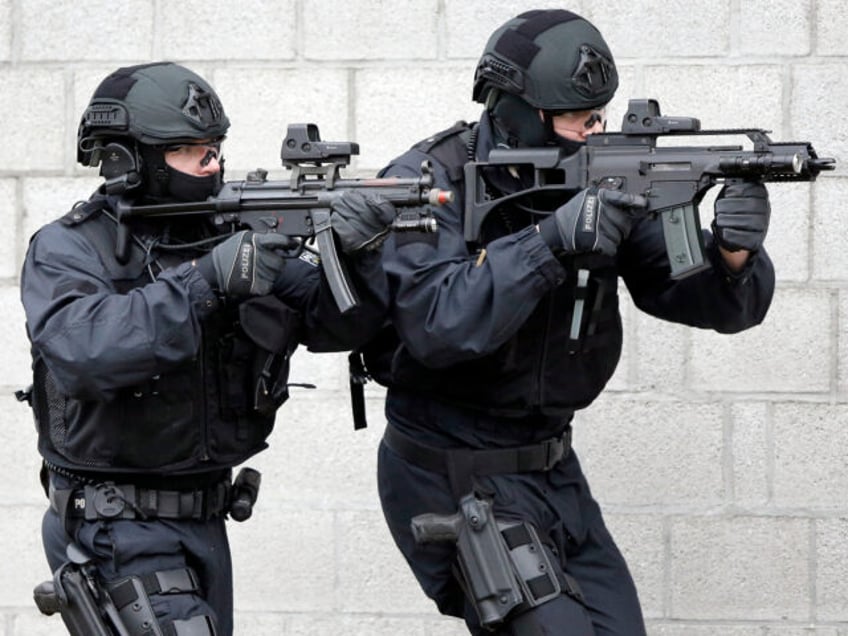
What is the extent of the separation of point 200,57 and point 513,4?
3.19ft

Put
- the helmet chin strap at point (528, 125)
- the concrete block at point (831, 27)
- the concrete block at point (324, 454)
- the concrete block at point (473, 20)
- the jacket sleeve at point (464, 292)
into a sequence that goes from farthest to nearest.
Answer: the concrete block at point (324, 454)
the concrete block at point (473, 20)
the concrete block at point (831, 27)
the helmet chin strap at point (528, 125)
the jacket sleeve at point (464, 292)

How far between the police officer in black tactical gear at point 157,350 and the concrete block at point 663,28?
5.37 feet

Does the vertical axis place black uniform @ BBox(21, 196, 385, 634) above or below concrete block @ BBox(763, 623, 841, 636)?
above

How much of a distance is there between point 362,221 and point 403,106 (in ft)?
5.46

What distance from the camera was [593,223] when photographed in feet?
13.7

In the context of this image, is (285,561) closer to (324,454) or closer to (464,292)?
(324,454)

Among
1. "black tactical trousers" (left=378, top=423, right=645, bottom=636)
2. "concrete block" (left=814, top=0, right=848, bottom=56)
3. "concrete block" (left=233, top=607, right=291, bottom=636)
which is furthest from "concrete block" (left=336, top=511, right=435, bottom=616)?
"concrete block" (left=814, top=0, right=848, bottom=56)

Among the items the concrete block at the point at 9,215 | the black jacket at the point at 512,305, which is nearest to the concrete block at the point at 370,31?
the concrete block at the point at 9,215

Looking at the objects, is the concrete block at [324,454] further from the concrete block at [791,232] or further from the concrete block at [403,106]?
the concrete block at [791,232]

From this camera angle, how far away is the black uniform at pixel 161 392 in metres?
4.19

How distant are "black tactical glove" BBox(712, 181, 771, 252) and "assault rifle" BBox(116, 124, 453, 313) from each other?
2.03 feet

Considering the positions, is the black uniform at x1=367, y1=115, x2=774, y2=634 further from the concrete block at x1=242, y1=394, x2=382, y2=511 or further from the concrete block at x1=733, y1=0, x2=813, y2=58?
the concrete block at x1=733, y1=0, x2=813, y2=58

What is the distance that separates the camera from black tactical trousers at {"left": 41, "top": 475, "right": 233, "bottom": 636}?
430 centimetres

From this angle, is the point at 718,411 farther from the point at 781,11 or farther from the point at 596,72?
the point at 596,72
